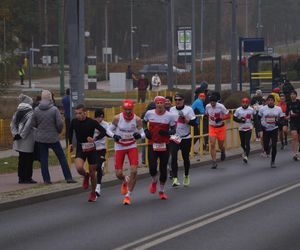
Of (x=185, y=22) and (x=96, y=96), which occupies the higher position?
(x=185, y=22)

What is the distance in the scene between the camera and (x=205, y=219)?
13.1 metres

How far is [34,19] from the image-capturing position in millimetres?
94500

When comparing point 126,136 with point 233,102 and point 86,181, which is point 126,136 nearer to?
point 86,181

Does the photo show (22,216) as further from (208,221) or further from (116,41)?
(116,41)

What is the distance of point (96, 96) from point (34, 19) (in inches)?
1653

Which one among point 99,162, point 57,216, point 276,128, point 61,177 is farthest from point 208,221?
point 276,128

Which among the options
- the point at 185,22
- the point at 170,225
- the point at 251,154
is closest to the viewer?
the point at 170,225

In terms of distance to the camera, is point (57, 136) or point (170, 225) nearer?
point (170, 225)

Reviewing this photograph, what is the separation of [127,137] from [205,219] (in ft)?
8.83

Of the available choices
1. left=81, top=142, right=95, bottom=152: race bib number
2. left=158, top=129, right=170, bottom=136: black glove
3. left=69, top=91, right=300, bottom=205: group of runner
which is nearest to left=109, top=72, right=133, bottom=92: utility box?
left=69, top=91, right=300, bottom=205: group of runner

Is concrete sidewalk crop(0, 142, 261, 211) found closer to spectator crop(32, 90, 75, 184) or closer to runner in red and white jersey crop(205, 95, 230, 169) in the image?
spectator crop(32, 90, 75, 184)

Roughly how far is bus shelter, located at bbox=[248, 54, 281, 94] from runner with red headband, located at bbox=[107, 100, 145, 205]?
92.1ft

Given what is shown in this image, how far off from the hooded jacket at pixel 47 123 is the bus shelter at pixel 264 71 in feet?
87.5

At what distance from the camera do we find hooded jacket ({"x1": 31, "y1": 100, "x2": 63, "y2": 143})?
55.6 feet
